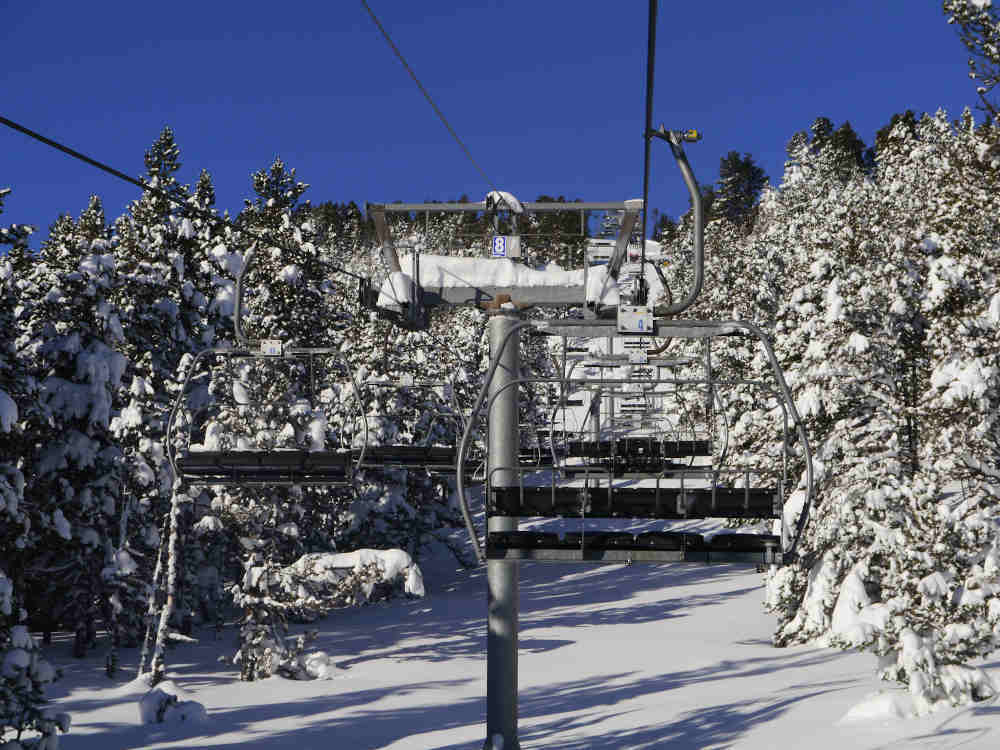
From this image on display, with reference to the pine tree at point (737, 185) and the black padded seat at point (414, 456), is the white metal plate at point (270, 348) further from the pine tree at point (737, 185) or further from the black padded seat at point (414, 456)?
the pine tree at point (737, 185)

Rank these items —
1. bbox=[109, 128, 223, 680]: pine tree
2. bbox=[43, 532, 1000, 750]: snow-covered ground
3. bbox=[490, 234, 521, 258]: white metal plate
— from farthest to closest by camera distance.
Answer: bbox=[109, 128, 223, 680]: pine tree
bbox=[43, 532, 1000, 750]: snow-covered ground
bbox=[490, 234, 521, 258]: white metal plate

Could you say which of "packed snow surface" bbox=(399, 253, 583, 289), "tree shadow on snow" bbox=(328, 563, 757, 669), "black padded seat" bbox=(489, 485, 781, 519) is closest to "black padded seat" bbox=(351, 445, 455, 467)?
"packed snow surface" bbox=(399, 253, 583, 289)

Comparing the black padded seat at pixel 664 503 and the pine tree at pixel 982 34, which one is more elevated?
the pine tree at pixel 982 34

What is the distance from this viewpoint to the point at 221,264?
30.4m

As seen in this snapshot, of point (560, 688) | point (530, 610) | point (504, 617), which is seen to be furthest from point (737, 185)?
point (504, 617)

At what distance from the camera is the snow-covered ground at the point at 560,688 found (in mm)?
19250

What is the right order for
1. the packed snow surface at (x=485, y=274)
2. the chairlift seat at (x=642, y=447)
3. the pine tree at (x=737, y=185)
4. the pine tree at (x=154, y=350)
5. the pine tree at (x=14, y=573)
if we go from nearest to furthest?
the packed snow surface at (x=485, y=274)
the pine tree at (x=14, y=573)
the chairlift seat at (x=642, y=447)
the pine tree at (x=154, y=350)
the pine tree at (x=737, y=185)

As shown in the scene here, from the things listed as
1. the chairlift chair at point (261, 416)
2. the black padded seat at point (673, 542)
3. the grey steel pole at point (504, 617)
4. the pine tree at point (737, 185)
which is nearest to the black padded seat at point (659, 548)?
the black padded seat at point (673, 542)

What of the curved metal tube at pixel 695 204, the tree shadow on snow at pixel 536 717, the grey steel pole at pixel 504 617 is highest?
the curved metal tube at pixel 695 204

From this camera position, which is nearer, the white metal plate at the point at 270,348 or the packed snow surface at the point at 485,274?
the white metal plate at the point at 270,348

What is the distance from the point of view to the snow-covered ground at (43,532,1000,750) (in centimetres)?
1925

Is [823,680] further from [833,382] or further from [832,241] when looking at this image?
[832,241]

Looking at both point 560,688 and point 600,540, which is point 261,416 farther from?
point 600,540

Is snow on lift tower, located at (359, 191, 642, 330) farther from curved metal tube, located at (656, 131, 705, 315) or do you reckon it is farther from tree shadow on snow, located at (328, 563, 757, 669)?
tree shadow on snow, located at (328, 563, 757, 669)
